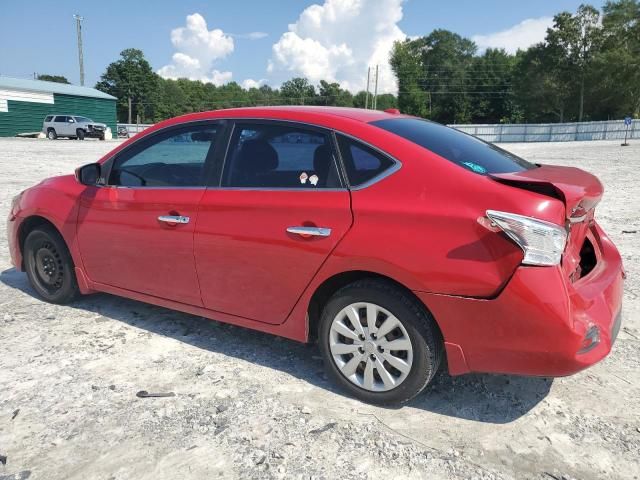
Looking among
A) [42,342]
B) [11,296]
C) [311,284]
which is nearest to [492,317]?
[311,284]

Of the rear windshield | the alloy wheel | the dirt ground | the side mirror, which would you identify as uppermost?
the rear windshield

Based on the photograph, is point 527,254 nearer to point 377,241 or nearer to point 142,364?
point 377,241

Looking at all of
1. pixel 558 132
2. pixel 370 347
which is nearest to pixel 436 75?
pixel 558 132

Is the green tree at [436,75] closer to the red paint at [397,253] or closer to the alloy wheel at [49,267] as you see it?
the alloy wheel at [49,267]

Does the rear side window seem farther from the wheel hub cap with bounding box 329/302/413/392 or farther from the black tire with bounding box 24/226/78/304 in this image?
the black tire with bounding box 24/226/78/304

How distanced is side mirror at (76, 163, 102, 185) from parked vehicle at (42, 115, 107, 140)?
122 ft

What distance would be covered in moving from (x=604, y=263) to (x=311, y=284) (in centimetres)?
175

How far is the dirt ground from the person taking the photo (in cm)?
250

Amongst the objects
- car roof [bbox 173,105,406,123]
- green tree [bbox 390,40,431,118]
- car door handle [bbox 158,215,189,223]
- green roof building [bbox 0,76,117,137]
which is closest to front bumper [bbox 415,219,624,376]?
car roof [bbox 173,105,406,123]

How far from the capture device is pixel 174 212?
11.7 ft

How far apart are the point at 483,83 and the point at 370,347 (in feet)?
305

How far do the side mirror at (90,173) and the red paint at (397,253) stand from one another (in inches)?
10.3

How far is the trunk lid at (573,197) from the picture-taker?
8.35ft

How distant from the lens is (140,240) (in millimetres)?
3773
